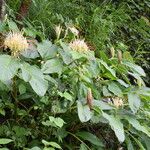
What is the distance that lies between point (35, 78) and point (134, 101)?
53 cm

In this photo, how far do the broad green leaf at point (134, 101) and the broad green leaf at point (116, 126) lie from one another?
0.10 m

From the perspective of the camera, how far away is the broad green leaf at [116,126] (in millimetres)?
1884

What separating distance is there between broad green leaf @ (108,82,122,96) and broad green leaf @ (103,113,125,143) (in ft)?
0.58

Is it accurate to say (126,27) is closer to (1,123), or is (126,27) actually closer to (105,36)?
(105,36)

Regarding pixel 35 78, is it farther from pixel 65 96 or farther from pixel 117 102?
pixel 117 102

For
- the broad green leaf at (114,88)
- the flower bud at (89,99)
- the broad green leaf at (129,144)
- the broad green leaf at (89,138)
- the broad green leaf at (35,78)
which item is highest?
the broad green leaf at (35,78)

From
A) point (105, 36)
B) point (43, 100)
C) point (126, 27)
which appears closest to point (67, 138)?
point (43, 100)

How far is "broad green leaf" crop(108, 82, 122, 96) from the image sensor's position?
2123 millimetres

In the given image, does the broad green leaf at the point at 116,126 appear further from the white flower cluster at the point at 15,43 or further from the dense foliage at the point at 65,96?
the white flower cluster at the point at 15,43

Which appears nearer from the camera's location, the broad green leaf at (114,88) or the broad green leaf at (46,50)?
the broad green leaf at (46,50)

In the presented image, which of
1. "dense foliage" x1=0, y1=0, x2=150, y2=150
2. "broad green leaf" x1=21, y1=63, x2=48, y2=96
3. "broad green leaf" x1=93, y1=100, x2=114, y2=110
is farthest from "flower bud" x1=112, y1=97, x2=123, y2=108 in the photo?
"broad green leaf" x1=21, y1=63, x2=48, y2=96

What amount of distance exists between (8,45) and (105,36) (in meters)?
1.77

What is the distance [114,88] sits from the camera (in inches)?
84.7

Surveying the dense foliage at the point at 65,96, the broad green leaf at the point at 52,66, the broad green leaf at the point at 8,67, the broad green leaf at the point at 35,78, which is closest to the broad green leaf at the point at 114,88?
the dense foliage at the point at 65,96
